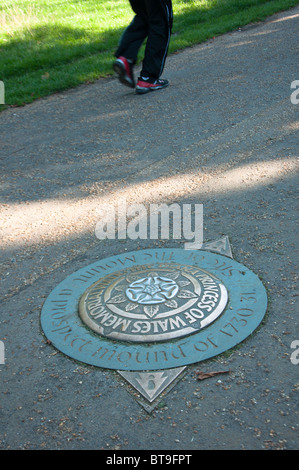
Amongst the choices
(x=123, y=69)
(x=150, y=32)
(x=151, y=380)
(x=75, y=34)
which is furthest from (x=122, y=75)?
(x=151, y=380)

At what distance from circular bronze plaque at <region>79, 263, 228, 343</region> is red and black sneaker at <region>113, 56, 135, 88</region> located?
366 centimetres

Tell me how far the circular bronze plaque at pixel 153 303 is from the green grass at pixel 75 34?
167 inches

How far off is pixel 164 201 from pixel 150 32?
9.94 feet

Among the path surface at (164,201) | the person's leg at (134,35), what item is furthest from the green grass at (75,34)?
the person's leg at (134,35)

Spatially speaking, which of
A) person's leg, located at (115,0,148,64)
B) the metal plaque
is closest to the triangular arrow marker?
the metal plaque

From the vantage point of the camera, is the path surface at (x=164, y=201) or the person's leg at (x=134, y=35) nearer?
the path surface at (x=164, y=201)

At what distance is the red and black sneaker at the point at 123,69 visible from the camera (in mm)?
6145

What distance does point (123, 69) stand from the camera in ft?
20.2

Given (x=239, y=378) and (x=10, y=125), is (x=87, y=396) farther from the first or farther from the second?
(x=10, y=125)

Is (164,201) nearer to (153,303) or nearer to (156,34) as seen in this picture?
(153,303)

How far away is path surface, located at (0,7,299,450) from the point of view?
7.09 feet

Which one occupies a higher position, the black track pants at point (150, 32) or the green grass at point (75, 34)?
the black track pants at point (150, 32)

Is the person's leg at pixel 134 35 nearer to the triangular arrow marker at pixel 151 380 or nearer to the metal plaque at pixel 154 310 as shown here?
the metal plaque at pixel 154 310
